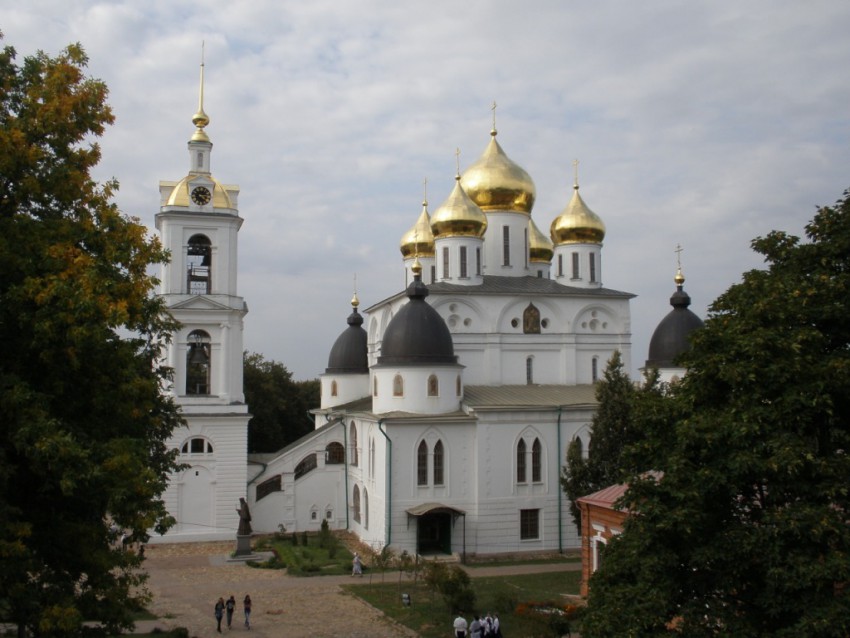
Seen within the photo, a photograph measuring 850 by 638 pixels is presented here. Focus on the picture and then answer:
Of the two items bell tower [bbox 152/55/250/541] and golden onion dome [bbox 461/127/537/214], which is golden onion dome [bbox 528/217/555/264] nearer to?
golden onion dome [bbox 461/127/537/214]

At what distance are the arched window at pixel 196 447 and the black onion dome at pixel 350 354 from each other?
9328 millimetres

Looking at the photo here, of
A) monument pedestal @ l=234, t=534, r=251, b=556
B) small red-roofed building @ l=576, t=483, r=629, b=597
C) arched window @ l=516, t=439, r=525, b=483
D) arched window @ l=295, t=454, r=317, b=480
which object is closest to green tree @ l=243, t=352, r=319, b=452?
arched window @ l=295, t=454, r=317, b=480

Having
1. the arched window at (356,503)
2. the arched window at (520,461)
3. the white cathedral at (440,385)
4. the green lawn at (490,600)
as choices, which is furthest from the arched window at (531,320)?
the green lawn at (490,600)

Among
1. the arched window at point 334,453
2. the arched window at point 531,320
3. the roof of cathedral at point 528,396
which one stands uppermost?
the arched window at point 531,320

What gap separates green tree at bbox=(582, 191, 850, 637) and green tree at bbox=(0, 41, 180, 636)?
19.6 ft

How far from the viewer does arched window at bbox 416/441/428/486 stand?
1041 inches

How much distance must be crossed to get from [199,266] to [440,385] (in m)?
9.82

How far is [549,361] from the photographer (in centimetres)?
3123

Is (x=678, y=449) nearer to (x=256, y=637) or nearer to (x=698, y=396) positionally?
(x=698, y=396)

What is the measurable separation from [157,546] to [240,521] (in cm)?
328

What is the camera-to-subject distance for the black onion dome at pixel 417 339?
88.3 ft

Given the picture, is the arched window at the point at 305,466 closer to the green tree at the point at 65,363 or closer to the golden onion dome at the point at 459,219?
the golden onion dome at the point at 459,219

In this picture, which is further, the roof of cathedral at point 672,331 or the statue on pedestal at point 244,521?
the roof of cathedral at point 672,331

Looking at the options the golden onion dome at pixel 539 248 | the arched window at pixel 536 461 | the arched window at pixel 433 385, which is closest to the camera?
the arched window at pixel 433 385
